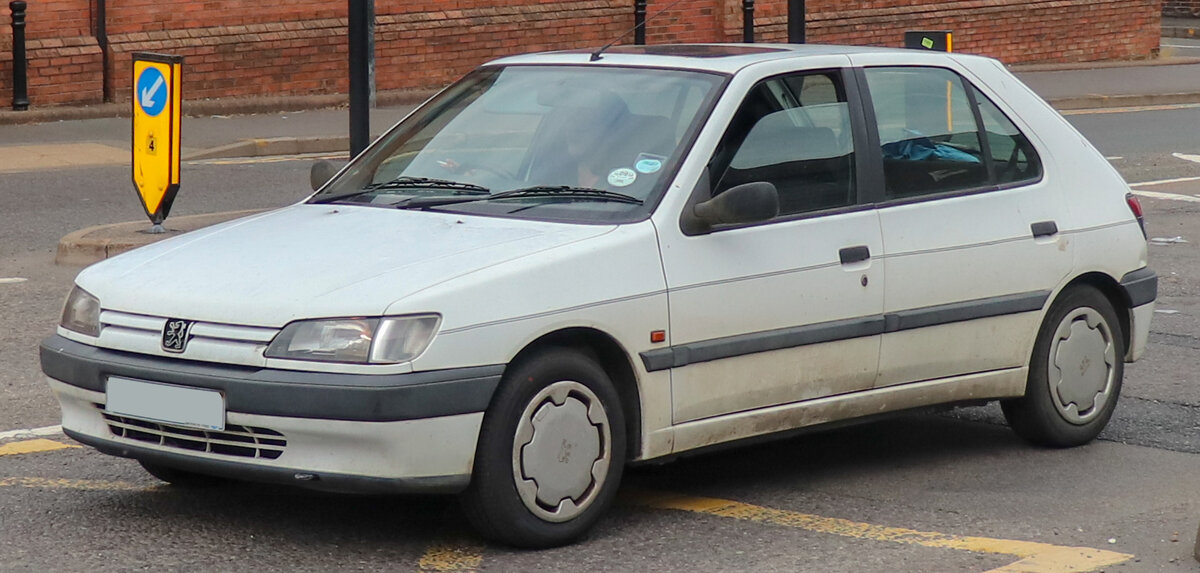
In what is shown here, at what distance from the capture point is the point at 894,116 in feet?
21.1

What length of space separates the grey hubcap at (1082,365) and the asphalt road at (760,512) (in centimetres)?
18

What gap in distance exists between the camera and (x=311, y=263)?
530cm

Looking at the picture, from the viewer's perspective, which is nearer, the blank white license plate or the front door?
the blank white license plate

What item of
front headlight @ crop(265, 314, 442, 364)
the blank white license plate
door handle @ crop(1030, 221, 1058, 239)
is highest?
door handle @ crop(1030, 221, 1058, 239)

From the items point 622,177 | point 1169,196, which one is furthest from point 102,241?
point 1169,196

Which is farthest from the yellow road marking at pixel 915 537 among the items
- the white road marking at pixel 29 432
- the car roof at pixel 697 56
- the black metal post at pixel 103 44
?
the black metal post at pixel 103 44

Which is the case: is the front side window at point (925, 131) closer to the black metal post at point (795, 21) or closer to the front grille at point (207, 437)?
the front grille at point (207, 437)

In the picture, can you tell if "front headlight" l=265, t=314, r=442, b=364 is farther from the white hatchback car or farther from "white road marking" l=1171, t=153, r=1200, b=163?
"white road marking" l=1171, t=153, r=1200, b=163

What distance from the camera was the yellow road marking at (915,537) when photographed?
5.28 meters

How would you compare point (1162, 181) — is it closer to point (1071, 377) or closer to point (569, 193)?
point (1071, 377)

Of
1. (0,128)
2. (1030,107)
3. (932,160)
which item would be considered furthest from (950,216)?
(0,128)

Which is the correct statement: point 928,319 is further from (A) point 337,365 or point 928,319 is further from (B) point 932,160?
(A) point 337,365

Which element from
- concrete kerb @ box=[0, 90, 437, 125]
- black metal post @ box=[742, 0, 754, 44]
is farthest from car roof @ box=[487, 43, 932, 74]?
black metal post @ box=[742, 0, 754, 44]

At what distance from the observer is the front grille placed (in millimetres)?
5062
